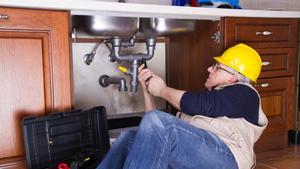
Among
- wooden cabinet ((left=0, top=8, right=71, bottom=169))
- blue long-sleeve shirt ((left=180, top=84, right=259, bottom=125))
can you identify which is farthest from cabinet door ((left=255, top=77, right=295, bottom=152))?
wooden cabinet ((left=0, top=8, right=71, bottom=169))

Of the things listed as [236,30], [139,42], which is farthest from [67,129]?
[236,30]

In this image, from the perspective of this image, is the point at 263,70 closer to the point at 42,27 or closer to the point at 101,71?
the point at 101,71

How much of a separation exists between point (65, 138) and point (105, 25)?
1.69 ft

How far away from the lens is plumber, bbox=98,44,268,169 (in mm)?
1083

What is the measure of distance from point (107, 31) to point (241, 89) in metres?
0.66

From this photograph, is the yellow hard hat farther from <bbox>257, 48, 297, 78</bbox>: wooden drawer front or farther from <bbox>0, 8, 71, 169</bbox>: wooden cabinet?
<bbox>0, 8, 71, 169</bbox>: wooden cabinet

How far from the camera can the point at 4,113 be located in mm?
1288

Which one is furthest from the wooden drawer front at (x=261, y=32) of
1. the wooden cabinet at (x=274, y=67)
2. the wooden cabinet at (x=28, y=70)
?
the wooden cabinet at (x=28, y=70)

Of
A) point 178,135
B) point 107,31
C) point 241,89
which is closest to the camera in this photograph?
point 178,135

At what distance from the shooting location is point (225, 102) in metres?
1.20

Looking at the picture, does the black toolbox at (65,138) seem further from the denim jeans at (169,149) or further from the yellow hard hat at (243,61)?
the yellow hard hat at (243,61)

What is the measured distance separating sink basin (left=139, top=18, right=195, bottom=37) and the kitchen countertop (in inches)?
3.5

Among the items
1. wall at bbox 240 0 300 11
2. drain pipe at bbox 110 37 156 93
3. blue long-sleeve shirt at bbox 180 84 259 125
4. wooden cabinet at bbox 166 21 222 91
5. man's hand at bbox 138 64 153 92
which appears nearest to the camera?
blue long-sleeve shirt at bbox 180 84 259 125

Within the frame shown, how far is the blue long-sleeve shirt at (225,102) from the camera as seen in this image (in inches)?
47.3
